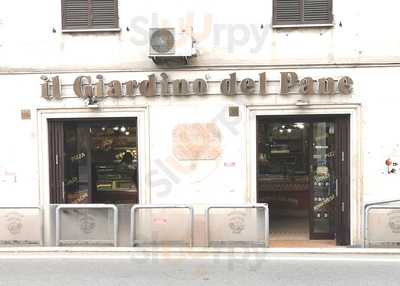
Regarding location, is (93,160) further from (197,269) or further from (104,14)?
(197,269)

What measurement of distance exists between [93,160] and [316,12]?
5330 millimetres

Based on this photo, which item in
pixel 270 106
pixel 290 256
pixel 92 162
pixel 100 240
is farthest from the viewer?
pixel 92 162

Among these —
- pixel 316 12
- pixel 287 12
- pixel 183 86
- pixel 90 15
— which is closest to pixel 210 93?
pixel 183 86

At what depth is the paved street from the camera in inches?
240

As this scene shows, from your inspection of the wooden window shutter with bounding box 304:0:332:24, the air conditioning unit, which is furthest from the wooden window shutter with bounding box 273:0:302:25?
the air conditioning unit

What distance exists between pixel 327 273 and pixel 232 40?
180 inches

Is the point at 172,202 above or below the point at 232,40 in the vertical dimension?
below

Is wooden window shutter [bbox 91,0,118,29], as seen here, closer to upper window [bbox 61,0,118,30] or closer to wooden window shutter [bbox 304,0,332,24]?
upper window [bbox 61,0,118,30]

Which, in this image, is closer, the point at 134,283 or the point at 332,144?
the point at 134,283

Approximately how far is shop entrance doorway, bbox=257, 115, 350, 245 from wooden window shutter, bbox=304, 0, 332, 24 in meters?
1.83

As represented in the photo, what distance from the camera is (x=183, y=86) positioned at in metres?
8.64

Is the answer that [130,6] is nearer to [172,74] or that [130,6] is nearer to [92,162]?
[172,74]

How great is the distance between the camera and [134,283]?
19.7ft

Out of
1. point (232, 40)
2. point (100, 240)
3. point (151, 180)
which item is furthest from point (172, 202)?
point (232, 40)
